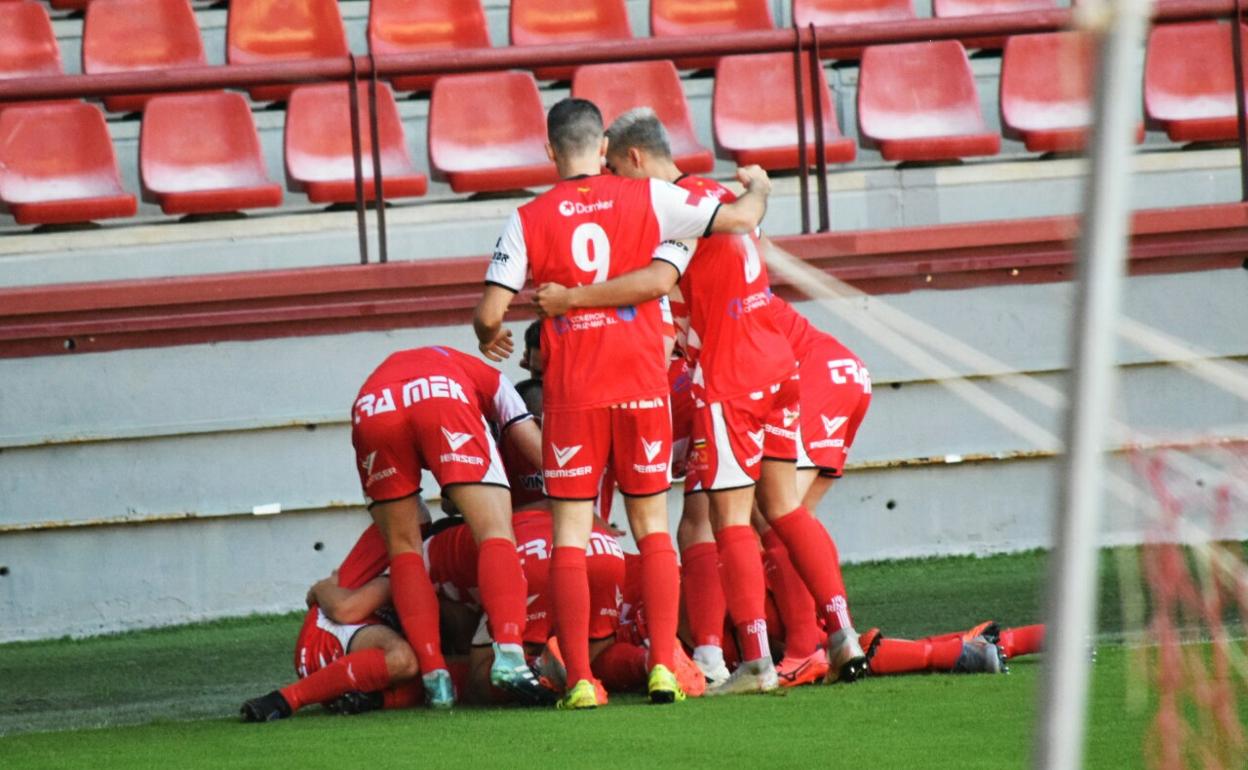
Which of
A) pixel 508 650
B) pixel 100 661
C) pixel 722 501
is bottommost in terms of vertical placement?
pixel 100 661

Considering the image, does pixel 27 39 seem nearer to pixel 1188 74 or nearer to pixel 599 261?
pixel 599 261

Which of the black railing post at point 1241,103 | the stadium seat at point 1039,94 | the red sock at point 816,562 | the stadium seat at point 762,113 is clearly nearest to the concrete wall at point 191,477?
the black railing post at point 1241,103

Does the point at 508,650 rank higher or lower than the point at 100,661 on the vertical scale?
higher

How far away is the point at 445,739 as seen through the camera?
4.48 metres

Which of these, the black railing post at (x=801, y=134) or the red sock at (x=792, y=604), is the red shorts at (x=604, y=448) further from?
the black railing post at (x=801, y=134)

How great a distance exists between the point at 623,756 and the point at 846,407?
89.2 inches

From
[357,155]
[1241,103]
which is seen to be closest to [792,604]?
[357,155]

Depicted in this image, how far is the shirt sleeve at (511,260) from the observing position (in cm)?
521

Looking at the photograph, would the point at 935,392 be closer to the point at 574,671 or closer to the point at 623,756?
the point at 574,671

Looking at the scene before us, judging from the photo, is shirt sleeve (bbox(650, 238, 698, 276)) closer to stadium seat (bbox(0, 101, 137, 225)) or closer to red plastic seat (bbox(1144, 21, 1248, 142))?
stadium seat (bbox(0, 101, 137, 225))

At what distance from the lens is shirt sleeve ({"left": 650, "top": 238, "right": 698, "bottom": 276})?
5.17 m

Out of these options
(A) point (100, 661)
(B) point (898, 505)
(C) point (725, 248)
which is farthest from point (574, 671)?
(B) point (898, 505)

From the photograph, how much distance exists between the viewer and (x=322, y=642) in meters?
5.36

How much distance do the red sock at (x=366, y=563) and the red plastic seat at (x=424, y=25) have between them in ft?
14.9
